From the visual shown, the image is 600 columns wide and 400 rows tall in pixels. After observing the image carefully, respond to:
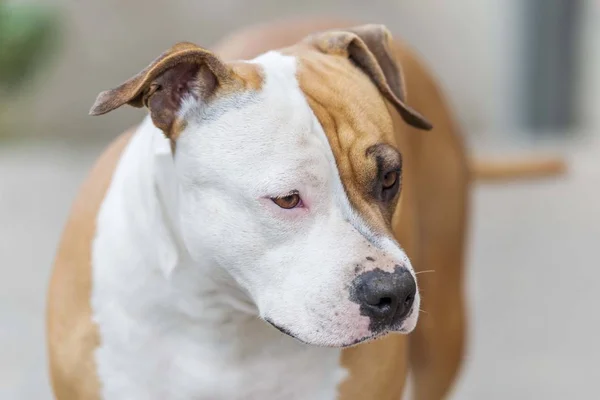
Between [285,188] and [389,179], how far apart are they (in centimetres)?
20

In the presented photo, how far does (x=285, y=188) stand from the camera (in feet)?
4.63

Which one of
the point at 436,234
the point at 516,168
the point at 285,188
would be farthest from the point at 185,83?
the point at 516,168

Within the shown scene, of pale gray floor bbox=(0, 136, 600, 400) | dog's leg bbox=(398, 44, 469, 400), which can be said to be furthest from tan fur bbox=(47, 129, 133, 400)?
pale gray floor bbox=(0, 136, 600, 400)

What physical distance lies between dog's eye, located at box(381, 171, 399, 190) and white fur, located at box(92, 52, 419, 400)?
103 millimetres

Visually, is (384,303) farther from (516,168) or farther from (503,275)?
(503,275)

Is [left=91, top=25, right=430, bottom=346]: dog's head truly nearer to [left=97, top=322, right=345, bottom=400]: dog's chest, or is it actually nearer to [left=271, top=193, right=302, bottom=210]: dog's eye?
[left=271, top=193, right=302, bottom=210]: dog's eye

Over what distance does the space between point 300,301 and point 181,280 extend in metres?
0.24

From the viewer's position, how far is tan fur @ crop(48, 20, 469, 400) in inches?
59.3

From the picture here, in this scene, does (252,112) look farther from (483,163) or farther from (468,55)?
(468,55)

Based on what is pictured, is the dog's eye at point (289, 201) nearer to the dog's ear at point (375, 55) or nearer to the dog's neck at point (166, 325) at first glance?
the dog's neck at point (166, 325)

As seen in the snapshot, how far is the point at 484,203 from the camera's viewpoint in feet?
13.7

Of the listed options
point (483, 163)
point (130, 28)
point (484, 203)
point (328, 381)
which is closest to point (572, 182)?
point (484, 203)

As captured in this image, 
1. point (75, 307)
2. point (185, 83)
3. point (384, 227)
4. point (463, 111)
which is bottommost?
point (463, 111)

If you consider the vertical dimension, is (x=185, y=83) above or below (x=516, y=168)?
above
